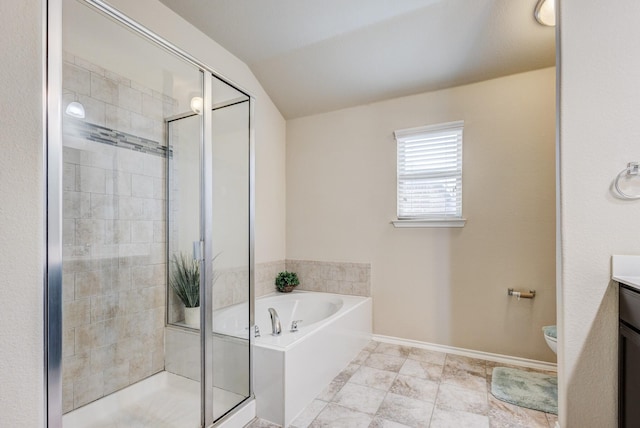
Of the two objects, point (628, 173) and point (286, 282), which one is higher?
point (628, 173)

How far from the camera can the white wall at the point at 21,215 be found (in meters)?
0.91

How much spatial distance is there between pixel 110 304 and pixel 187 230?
66cm

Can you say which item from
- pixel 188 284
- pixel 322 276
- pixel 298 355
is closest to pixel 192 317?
pixel 188 284

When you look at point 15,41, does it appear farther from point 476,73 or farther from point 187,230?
point 476,73

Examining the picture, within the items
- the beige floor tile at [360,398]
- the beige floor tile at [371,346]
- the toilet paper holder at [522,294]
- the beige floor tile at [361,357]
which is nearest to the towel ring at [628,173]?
the toilet paper holder at [522,294]

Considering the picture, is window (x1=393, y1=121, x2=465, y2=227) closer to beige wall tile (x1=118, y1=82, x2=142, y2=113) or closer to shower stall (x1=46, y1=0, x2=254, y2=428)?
shower stall (x1=46, y1=0, x2=254, y2=428)

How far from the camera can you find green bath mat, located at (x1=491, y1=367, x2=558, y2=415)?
199 cm

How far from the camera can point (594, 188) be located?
148 cm

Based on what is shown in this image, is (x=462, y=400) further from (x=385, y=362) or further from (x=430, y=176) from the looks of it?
(x=430, y=176)

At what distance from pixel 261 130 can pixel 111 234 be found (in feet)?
5.76

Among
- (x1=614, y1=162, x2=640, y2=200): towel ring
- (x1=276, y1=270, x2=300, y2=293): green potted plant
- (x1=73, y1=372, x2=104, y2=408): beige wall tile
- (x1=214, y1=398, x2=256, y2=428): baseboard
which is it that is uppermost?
(x1=614, y1=162, x2=640, y2=200): towel ring

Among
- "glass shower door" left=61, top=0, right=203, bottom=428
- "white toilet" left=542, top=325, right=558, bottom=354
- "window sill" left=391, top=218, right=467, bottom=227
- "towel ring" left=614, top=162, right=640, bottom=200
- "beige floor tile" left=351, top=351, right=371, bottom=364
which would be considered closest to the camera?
"towel ring" left=614, top=162, right=640, bottom=200

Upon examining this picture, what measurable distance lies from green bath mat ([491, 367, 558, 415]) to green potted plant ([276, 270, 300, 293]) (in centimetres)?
194

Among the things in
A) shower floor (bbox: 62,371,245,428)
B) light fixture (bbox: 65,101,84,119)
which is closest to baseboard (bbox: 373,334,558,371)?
shower floor (bbox: 62,371,245,428)
